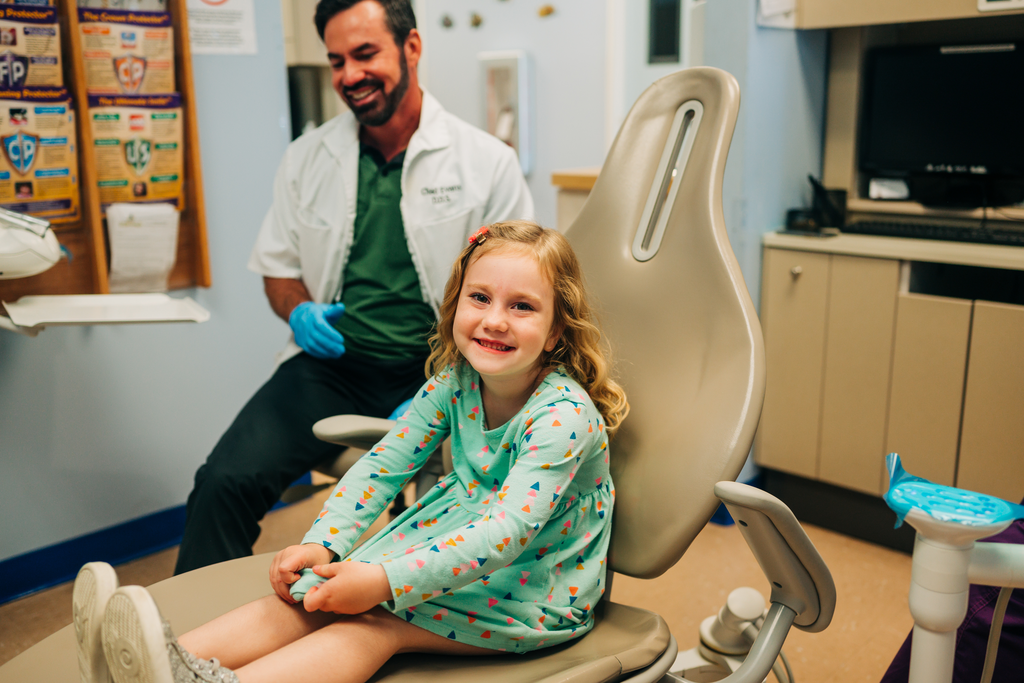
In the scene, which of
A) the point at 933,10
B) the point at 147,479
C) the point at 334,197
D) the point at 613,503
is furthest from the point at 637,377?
the point at 147,479

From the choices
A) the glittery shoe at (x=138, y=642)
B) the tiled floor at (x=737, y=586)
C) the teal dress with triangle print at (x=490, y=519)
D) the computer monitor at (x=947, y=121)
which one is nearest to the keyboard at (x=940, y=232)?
the computer monitor at (x=947, y=121)

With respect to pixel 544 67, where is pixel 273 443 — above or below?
below

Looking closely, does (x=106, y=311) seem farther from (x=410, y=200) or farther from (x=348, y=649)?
(x=348, y=649)

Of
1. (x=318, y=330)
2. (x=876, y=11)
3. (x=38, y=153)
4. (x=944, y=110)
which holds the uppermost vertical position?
(x=876, y=11)

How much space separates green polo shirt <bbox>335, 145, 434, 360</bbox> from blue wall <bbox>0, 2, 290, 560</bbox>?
0.67m

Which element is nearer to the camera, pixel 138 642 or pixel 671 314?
pixel 138 642

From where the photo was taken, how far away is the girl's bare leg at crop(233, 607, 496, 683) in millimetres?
915

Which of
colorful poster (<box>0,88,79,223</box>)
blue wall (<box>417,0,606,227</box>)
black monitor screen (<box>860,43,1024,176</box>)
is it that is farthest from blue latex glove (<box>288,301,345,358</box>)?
blue wall (<box>417,0,606,227</box>)

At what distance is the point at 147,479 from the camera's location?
7.57 ft

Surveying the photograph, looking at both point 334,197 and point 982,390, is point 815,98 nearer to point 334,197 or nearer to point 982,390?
point 982,390

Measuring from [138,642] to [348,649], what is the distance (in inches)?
10.0

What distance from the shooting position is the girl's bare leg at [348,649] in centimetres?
92

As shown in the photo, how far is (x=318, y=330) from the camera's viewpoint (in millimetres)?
1727

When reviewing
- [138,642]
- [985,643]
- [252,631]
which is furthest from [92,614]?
[985,643]
